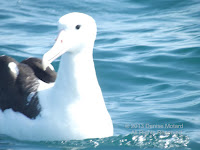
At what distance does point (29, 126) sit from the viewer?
594 centimetres

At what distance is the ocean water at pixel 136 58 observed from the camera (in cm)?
627

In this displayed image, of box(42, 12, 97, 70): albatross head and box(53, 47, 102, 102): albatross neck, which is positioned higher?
box(42, 12, 97, 70): albatross head

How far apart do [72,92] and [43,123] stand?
0.57 meters

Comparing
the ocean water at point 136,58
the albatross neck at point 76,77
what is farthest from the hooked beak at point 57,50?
the ocean water at point 136,58

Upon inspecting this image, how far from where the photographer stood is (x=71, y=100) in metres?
5.75

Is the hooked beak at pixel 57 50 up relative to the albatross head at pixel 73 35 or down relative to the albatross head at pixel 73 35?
down

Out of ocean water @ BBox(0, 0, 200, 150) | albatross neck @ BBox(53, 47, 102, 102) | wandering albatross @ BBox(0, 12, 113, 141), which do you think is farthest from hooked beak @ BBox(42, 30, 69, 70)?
ocean water @ BBox(0, 0, 200, 150)

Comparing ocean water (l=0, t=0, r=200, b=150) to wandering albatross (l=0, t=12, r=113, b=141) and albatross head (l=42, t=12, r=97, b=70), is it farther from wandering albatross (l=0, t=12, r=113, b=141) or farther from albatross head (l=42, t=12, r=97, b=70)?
albatross head (l=42, t=12, r=97, b=70)

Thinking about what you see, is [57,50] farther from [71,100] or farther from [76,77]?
[71,100]

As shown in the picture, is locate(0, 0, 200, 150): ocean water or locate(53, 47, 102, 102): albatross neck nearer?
locate(53, 47, 102, 102): albatross neck

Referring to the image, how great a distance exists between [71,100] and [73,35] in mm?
863

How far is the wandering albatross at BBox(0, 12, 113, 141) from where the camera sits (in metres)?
5.46

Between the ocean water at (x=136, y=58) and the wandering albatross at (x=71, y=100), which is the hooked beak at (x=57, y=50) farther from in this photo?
the ocean water at (x=136, y=58)

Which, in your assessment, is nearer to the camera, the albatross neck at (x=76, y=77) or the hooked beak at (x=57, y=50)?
the hooked beak at (x=57, y=50)
